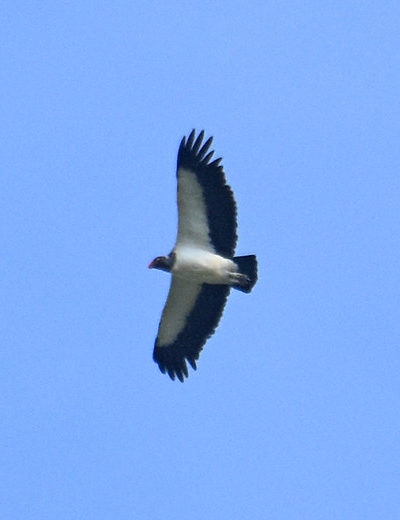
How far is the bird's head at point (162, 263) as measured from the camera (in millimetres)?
31656

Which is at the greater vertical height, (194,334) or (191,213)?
(191,213)

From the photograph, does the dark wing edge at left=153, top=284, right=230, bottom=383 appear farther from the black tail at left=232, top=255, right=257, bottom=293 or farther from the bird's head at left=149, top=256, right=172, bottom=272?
the bird's head at left=149, top=256, right=172, bottom=272

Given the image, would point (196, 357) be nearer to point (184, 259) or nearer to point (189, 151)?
point (184, 259)

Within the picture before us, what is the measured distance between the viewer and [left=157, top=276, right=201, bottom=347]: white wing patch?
105 feet

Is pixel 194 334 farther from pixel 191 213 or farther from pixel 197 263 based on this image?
pixel 191 213

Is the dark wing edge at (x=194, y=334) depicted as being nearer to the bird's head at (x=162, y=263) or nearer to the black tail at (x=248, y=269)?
the black tail at (x=248, y=269)

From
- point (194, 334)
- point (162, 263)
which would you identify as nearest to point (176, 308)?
point (194, 334)

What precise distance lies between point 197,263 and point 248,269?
0.95 meters

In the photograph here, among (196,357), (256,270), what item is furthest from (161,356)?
(256,270)

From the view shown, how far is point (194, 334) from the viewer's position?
3231 cm

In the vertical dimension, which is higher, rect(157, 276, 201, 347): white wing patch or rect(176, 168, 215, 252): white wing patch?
rect(176, 168, 215, 252): white wing patch

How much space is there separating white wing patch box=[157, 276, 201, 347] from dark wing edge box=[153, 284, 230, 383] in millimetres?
85

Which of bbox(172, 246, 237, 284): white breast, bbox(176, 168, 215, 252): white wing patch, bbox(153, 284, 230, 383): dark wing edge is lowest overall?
bbox(153, 284, 230, 383): dark wing edge

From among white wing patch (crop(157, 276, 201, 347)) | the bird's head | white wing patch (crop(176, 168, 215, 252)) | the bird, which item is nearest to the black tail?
the bird
